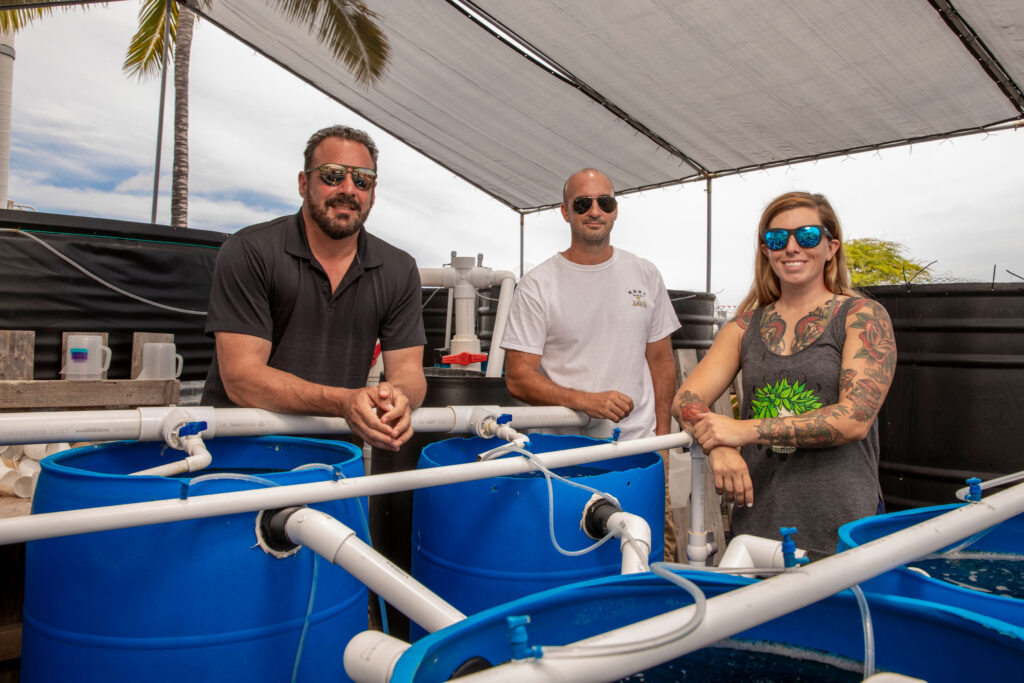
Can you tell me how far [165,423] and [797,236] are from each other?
1.47m

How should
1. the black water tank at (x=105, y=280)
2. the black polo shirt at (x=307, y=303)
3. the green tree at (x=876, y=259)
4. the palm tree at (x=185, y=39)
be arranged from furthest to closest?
the green tree at (x=876, y=259), the palm tree at (x=185, y=39), the black water tank at (x=105, y=280), the black polo shirt at (x=307, y=303)

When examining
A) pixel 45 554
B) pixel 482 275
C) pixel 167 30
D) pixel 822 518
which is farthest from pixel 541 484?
pixel 167 30

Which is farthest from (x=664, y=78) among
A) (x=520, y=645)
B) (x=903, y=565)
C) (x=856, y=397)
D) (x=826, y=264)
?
(x=520, y=645)

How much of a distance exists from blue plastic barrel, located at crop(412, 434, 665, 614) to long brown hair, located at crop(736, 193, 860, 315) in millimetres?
741

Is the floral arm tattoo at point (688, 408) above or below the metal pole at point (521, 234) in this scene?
below

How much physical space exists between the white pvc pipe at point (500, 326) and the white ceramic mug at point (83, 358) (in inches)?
69.8

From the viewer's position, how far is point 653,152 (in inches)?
253

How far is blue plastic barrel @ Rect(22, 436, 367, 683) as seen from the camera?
3.22 feet

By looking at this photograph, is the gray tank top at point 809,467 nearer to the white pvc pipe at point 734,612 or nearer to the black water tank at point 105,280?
the white pvc pipe at point 734,612

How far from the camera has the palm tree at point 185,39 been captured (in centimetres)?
615

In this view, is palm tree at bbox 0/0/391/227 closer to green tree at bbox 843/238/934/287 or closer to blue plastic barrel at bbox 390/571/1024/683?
blue plastic barrel at bbox 390/571/1024/683

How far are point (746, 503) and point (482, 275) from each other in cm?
216

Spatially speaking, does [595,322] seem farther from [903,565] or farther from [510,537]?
[903,565]

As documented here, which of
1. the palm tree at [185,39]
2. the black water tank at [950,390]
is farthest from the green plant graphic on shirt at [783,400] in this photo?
the palm tree at [185,39]
